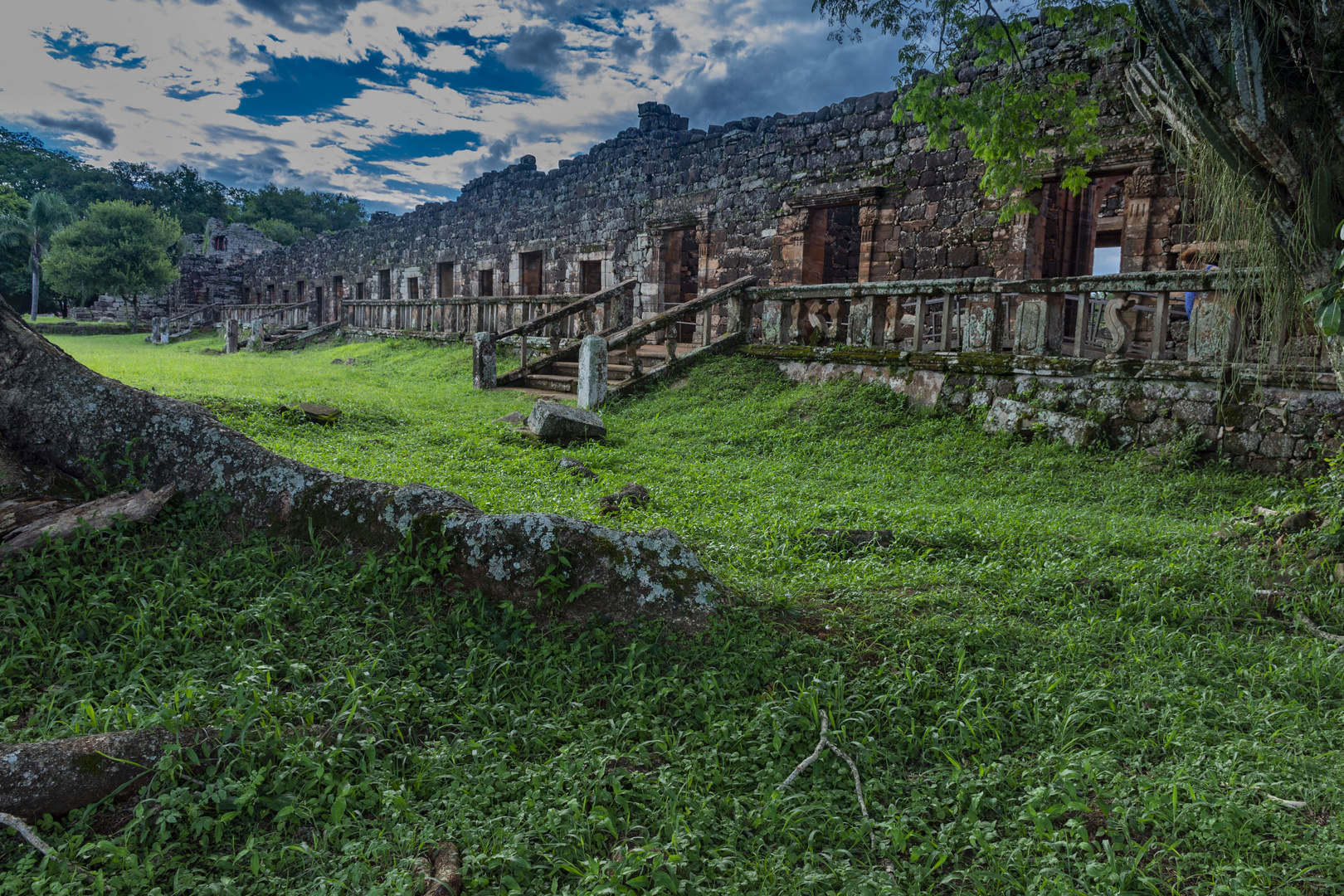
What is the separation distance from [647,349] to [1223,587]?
35.8ft

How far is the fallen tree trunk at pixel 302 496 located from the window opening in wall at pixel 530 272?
17636mm

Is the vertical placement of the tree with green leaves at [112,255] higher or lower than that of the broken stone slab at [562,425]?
higher

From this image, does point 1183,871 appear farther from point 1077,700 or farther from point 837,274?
point 837,274


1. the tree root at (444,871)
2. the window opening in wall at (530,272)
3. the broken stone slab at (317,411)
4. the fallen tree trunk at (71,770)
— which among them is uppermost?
the window opening in wall at (530,272)

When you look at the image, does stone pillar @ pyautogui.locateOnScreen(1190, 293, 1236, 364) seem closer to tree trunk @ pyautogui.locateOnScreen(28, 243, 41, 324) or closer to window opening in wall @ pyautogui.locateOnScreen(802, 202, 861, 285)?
window opening in wall @ pyautogui.locateOnScreen(802, 202, 861, 285)

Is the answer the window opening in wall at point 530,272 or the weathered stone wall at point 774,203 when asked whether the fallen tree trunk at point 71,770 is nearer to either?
the weathered stone wall at point 774,203

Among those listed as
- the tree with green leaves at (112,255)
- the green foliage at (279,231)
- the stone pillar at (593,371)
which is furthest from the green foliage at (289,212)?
the stone pillar at (593,371)

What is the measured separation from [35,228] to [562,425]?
149 feet

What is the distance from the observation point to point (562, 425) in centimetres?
814

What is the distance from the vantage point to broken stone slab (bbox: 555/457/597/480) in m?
6.64

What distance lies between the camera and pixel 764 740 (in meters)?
2.67

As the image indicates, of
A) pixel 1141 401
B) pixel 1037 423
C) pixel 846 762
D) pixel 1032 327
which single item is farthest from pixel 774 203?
pixel 846 762

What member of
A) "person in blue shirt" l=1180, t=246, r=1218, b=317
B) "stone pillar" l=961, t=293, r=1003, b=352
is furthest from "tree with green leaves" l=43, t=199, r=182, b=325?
"person in blue shirt" l=1180, t=246, r=1218, b=317

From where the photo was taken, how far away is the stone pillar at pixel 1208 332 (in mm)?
6484
